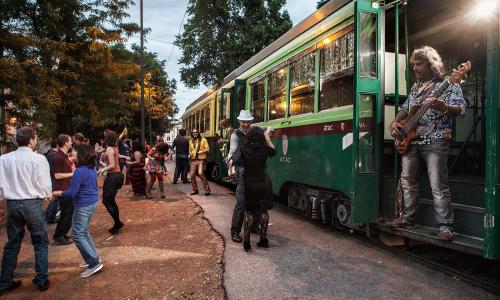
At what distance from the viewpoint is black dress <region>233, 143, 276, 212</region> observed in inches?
210

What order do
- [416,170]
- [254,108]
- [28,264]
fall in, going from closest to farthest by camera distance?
[416,170] < [28,264] < [254,108]

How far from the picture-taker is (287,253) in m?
5.28

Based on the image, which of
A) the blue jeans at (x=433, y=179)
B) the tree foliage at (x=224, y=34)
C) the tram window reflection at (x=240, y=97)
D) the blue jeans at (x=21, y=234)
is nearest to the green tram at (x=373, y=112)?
the blue jeans at (x=433, y=179)

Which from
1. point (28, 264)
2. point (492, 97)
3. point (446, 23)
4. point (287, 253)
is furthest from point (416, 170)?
point (28, 264)

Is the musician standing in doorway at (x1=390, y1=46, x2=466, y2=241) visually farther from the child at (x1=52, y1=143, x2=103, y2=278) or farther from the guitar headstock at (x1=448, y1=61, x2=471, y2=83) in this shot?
the child at (x1=52, y1=143, x2=103, y2=278)

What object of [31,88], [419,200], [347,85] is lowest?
[419,200]

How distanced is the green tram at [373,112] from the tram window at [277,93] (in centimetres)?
4

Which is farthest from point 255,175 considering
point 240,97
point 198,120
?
point 198,120

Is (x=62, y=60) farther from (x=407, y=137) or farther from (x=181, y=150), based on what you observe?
(x=407, y=137)

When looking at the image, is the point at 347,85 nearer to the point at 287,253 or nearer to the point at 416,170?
the point at 416,170

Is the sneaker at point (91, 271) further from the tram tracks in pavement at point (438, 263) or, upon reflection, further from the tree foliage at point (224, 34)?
the tree foliage at point (224, 34)

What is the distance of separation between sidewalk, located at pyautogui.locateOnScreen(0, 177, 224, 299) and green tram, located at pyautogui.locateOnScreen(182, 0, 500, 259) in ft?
6.04

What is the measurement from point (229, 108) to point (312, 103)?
17.1 feet

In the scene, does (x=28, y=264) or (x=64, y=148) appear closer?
(x=28, y=264)
